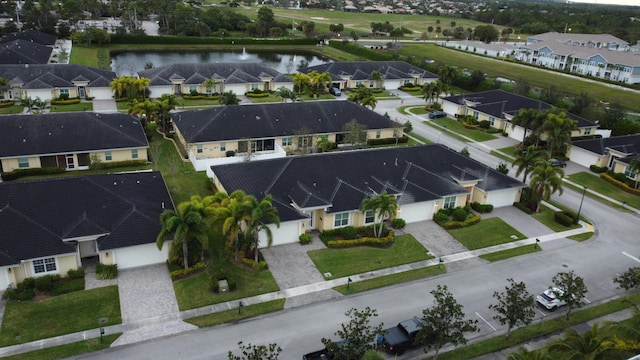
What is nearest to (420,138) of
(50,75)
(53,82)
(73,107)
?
(73,107)

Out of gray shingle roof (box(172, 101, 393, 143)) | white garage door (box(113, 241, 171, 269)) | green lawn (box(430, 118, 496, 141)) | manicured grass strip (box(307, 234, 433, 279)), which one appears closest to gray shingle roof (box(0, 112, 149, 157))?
gray shingle roof (box(172, 101, 393, 143))

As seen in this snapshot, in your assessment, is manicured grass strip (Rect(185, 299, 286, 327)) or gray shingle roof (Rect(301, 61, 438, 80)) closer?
manicured grass strip (Rect(185, 299, 286, 327))

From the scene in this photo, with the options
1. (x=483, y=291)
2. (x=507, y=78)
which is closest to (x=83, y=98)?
(x=483, y=291)

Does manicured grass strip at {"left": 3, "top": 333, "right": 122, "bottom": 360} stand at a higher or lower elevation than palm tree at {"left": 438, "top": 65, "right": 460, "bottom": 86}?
lower

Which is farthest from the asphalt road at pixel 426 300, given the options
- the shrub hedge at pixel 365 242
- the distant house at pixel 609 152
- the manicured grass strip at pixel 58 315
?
the distant house at pixel 609 152

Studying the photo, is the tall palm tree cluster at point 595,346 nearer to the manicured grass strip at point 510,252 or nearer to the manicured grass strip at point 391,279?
the manicured grass strip at point 391,279

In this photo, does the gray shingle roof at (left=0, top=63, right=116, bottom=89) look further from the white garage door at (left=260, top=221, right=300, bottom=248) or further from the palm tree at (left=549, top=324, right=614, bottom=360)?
the palm tree at (left=549, top=324, right=614, bottom=360)
